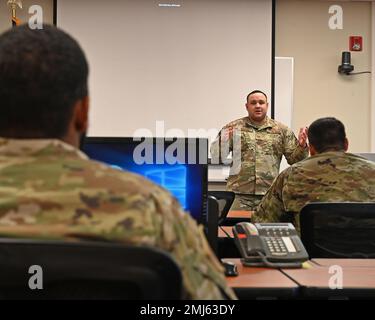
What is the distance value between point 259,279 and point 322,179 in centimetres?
94

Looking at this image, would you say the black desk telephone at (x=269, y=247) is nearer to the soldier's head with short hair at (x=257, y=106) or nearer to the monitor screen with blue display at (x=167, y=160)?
the monitor screen with blue display at (x=167, y=160)

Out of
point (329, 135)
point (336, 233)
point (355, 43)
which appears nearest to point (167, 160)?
point (336, 233)

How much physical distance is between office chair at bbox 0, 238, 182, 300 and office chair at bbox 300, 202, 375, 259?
1361 millimetres

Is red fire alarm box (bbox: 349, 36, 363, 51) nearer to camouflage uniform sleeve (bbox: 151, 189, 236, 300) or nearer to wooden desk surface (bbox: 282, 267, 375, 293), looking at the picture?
wooden desk surface (bbox: 282, 267, 375, 293)

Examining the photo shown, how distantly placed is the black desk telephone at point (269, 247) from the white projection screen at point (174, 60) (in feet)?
11.4

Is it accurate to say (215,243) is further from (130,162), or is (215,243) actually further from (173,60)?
(173,60)

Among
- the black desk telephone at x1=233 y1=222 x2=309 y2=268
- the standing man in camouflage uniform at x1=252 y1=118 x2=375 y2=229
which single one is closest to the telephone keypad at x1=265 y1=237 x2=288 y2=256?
the black desk telephone at x1=233 y1=222 x2=309 y2=268

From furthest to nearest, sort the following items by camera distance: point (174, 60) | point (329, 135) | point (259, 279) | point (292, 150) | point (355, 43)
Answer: point (355, 43)
point (174, 60)
point (292, 150)
point (329, 135)
point (259, 279)

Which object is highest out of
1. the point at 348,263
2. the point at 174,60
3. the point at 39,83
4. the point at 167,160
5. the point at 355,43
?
the point at 355,43

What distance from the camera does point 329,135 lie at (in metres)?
2.57

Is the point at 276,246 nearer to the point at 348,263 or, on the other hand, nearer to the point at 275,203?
the point at 348,263

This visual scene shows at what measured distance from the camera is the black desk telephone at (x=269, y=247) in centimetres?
177
